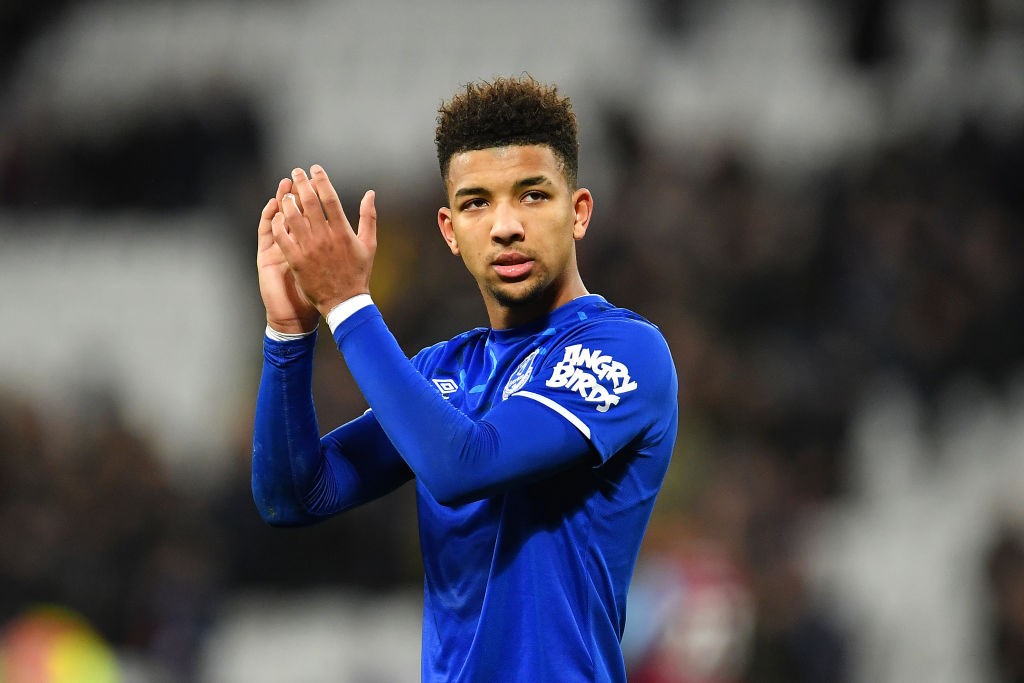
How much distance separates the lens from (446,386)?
321cm

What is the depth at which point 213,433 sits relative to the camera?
9.84 m

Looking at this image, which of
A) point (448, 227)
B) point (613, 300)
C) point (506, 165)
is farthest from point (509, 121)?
point (613, 300)

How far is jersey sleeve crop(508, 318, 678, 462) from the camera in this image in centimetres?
279

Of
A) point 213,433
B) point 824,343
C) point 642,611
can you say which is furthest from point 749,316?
point 213,433

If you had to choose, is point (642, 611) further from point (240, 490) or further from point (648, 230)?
point (648, 230)

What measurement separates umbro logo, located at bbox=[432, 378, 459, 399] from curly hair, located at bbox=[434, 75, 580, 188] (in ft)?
1.49

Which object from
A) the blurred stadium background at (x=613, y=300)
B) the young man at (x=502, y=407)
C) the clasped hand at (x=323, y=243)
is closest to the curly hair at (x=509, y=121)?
the young man at (x=502, y=407)

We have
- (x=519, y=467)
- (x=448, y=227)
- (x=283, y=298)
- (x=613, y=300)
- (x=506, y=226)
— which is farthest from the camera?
(x=613, y=300)

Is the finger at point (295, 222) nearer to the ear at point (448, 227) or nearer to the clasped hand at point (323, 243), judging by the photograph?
the clasped hand at point (323, 243)

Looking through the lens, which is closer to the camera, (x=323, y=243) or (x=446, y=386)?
(x=323, y=243)

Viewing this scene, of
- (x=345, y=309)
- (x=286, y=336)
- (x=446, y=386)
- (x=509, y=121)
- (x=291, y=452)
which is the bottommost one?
(x=291, y=452)

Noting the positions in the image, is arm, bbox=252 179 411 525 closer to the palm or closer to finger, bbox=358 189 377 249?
the palm

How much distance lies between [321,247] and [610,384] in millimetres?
629

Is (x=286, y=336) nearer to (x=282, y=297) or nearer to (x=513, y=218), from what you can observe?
(x=282, y=297)
